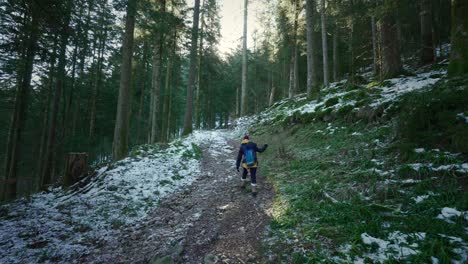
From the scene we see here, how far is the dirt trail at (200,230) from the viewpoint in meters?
3.70

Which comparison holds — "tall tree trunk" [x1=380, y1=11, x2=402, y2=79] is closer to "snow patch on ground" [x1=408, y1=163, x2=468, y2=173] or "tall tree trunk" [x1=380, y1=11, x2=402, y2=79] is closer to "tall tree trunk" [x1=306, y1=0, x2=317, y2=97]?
"tall tree trunk" [x1=306, y1=0, x2=317, y2=97]

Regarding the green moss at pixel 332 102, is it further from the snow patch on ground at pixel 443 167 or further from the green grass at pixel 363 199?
the snow patch on ground at pixel 443 167

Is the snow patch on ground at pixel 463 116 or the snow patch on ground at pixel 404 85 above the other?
the snow patch on ground at pixel 404 85

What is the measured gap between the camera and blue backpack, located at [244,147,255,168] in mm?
6730

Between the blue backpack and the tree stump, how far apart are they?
17.6 ft

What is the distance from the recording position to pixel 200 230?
14.8ft

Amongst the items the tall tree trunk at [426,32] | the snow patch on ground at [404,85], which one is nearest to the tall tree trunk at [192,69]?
the snow patch on ground at [404,85]

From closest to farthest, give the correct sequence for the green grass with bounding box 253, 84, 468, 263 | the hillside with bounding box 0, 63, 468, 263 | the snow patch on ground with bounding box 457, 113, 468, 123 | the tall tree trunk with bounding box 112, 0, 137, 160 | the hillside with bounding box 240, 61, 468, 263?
the hillside with bounding box 240, 61, 468, 263 → the green grass with bounding box 253, 84, 468, 263 → the hillside with bounding box 0, 63, 468, 263 → the snow patch on ground with bounding box 457, 113, 468, 123 → the tall tree trunk with bounding box 112, 0, 137, 160

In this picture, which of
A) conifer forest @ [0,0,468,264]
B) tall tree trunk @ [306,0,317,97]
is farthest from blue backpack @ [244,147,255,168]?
tall tree trunk @ [306,0,317,97]

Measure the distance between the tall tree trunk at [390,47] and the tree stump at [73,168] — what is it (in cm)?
1306

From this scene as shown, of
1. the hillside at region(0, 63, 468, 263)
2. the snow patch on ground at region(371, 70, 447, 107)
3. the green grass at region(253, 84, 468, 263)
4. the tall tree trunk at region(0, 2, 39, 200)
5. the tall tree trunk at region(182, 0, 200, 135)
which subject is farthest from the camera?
the tall tree trunk at region(182, 0, 200, 135)

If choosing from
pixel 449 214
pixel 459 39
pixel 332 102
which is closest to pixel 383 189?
pixel 449 214

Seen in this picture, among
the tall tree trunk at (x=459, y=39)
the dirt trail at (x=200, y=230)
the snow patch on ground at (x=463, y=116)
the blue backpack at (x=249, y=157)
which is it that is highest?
the tall tree trunk at (x=459, y=39)

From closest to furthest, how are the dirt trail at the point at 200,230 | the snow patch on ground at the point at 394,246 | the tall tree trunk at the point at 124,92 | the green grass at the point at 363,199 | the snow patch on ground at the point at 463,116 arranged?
the snow patch on ground at the point at 394,246
the green grass at the point at 363,199
the dirt trail at the point at 200,230
the snow patch on ground at the point at 463,116
the tall tree trunk at the point at 124,92
